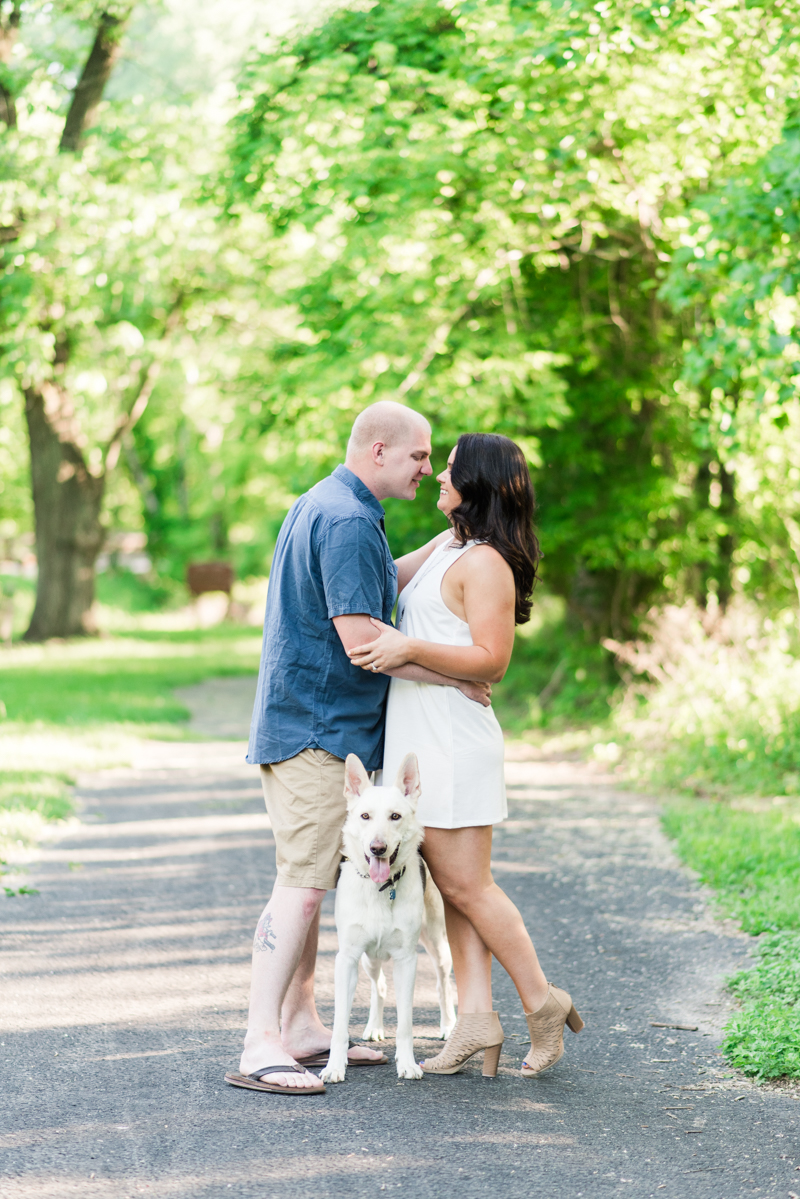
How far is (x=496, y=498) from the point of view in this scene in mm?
4055

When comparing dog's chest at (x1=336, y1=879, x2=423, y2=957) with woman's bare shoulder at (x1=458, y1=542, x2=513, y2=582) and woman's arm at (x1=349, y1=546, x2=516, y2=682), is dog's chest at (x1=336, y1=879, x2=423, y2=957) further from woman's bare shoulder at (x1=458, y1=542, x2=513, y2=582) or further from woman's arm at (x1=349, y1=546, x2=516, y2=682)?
woman's bare shoulder at (x1=458, y1=542, x2=513, y2=582)

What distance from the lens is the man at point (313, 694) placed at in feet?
13.0

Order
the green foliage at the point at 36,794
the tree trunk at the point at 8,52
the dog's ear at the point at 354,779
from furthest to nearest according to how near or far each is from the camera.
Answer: the tree trunk at the point at 8,52, the green foliage at the point at 36,794, the dog's ear at the point at 354,779

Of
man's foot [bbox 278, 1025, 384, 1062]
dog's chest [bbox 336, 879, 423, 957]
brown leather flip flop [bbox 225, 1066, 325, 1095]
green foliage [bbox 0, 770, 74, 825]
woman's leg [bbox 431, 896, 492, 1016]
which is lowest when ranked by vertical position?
green foliage [bbox 0, 770, 74, 825]

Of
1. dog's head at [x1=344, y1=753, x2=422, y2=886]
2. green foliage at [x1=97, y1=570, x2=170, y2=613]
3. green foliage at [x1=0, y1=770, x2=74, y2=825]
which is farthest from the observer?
green foliage at [x1=97, y1=570, x2=170, y2=613]

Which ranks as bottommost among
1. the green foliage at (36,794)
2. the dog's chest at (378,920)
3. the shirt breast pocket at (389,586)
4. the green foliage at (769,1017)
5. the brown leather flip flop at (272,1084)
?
the green foliage at (36,794)

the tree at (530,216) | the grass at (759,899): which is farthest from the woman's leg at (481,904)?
the tree at (530,216)

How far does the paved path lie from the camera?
331cm

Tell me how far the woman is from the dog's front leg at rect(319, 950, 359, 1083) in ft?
1.06

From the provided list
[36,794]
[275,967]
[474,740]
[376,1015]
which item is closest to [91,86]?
[36,794]

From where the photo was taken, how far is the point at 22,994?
15.5ft

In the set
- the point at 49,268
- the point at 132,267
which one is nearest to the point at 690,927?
the point at 132,267

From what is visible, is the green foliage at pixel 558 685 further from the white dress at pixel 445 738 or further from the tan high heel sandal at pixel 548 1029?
the white dress at pixel 445 738

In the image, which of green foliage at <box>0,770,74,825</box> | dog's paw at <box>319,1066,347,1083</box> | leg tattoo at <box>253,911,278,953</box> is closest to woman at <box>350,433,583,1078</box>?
dog's paw at <box>319,1066,347,1083</box>
